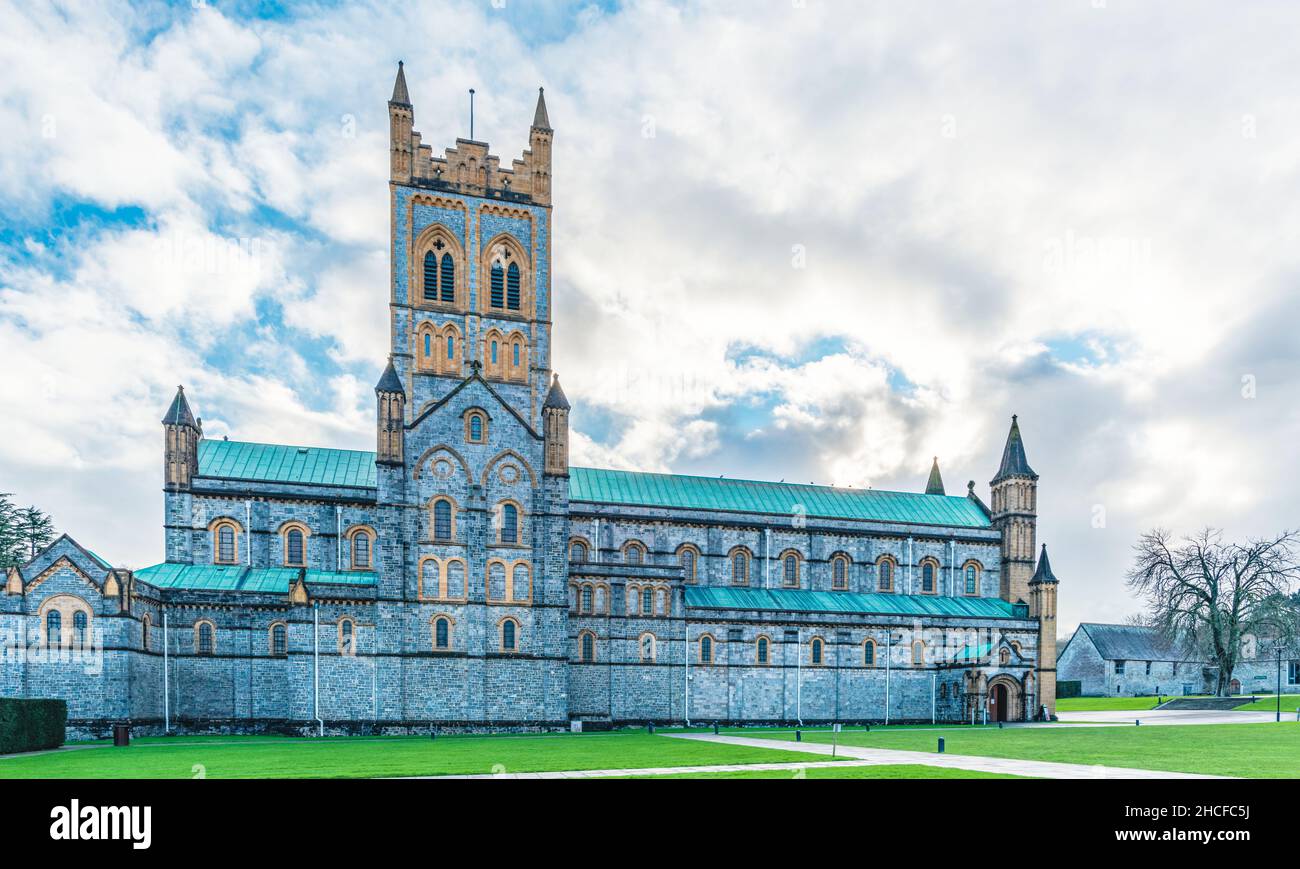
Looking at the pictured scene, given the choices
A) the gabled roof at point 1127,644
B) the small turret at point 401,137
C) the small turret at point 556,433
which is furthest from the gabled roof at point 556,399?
the gabled roof at point 1127,644

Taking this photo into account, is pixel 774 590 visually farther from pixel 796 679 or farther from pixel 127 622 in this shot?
pixel 127 622

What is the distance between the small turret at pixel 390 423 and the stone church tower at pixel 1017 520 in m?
47.4

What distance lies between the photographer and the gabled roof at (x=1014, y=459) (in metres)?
68.3

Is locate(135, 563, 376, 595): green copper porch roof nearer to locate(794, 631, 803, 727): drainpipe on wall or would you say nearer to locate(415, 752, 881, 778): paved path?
locate(794, 631, 803, 727): drainpipe on wall

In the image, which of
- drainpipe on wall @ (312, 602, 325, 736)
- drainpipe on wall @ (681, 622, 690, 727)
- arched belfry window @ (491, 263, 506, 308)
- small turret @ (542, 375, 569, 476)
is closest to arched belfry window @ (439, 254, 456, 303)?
arched belfry window @ (491, 263, 506, 308)

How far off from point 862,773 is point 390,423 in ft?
120

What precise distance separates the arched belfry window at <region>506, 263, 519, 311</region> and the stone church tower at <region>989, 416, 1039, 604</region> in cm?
4116

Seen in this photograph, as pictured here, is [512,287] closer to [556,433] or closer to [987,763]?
[556,433]

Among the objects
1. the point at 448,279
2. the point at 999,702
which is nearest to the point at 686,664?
the point at 999,702
